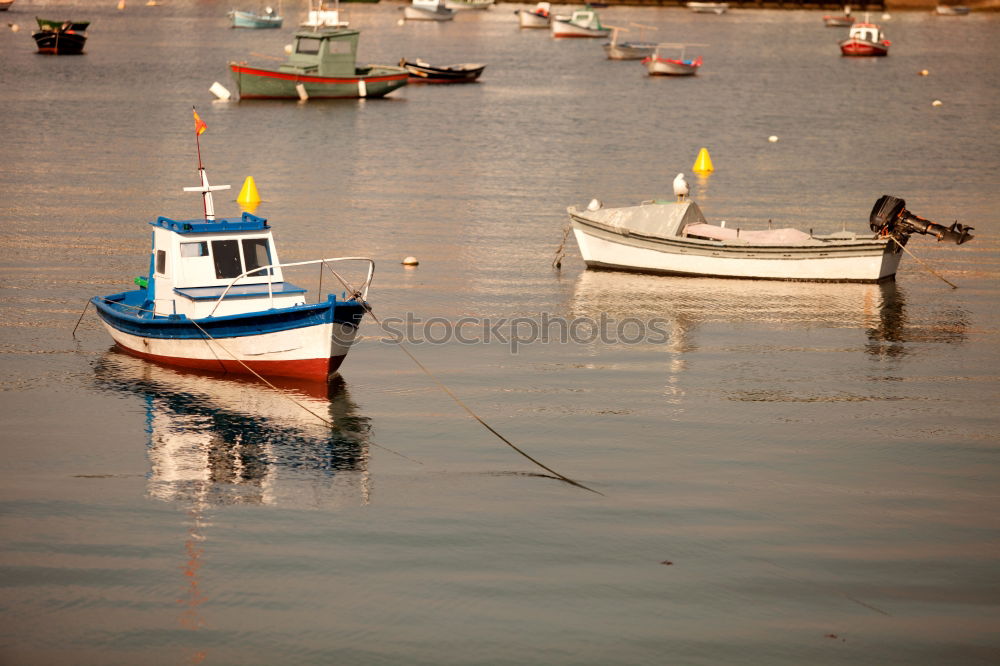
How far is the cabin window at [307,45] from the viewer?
67631 millimetres

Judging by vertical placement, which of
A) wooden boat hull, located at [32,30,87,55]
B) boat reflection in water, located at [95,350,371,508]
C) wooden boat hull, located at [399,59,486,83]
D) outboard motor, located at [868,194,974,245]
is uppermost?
wooden boat hull, located at [32,30,87,55]

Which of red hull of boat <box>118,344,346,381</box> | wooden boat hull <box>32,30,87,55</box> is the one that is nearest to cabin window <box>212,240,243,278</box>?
red hull of boat <box>118,344,346,381</box>

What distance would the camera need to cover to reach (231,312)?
827 inches

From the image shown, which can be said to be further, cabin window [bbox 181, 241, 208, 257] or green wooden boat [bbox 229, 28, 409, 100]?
green wooden boat [bbox 229, 28, 409, 100]

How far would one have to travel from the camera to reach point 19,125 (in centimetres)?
5712

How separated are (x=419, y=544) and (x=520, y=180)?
30.7m

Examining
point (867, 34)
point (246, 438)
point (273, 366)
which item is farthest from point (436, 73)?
point (246, 438)

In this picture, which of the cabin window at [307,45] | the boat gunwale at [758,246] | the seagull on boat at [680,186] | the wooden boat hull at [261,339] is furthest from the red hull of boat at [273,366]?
the cabin window at [307,45]

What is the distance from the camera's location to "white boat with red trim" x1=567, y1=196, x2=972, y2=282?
28.4 m

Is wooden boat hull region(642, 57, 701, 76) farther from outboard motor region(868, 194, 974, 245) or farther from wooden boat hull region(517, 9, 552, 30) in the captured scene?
outboard motor region(868, 194, 974, 245)

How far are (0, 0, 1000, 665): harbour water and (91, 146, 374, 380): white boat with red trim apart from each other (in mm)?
518

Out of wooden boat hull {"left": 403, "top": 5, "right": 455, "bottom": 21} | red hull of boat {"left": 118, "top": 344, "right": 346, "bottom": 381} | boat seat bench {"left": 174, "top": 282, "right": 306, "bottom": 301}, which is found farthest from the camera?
wooden boat hull {"left": 403, "top": 5, "right": 455, "bottom": 21}

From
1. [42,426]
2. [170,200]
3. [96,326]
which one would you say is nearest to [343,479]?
[42,426]

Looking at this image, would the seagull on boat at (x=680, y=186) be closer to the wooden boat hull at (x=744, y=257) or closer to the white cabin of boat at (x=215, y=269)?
the wooden boat hull at (x=744, y=257)
